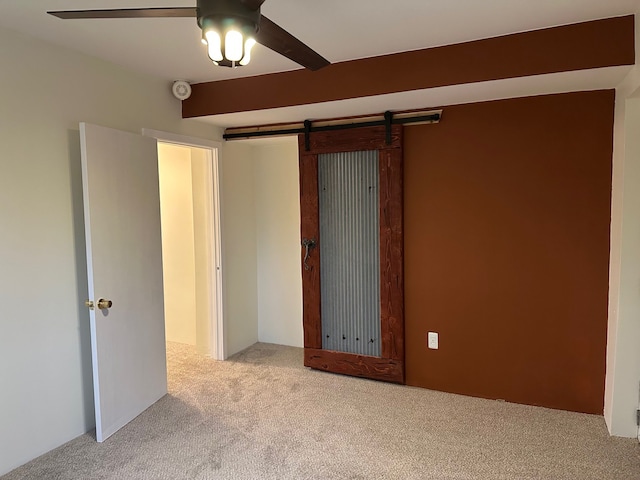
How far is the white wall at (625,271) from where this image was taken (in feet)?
8.21

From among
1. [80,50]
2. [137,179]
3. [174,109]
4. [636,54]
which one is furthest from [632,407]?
[80,50]

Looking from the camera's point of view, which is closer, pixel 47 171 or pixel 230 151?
pixel 47 171

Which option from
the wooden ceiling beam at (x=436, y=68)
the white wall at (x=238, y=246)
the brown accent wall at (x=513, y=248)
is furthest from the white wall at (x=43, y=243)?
the brown accent wall at (x=513, y=248)

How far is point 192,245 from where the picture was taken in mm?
4273

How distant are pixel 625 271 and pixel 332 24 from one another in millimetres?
2109

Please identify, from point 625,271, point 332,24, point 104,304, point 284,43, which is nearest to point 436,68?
point 332,24

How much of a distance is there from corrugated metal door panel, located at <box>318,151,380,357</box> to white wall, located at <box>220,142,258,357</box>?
904 mm

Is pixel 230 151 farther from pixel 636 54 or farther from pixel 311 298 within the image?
pixel 636 54

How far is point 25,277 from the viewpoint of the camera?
239cm

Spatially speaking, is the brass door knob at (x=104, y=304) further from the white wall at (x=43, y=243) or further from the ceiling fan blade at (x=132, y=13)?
the ceiling fan blade at (x=132, y=13)

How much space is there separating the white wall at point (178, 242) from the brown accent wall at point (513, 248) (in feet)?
6.91

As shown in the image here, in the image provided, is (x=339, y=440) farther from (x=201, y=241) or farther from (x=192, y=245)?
(x=192, y=245)

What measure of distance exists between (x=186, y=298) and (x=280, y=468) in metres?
2.37

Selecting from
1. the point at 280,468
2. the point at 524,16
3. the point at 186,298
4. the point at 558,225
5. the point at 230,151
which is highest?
the point at 524,16
